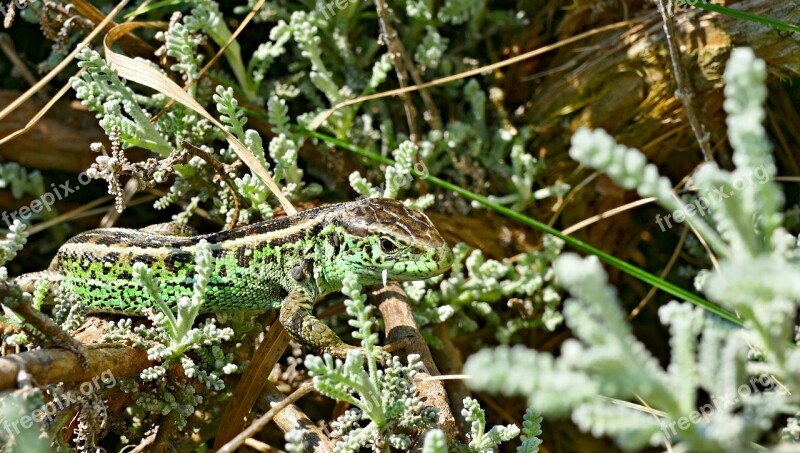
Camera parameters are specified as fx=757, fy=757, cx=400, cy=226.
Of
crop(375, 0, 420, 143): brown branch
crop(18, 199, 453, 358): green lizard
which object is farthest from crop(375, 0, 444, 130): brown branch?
crop(18, 199, 453, 358): green lizard

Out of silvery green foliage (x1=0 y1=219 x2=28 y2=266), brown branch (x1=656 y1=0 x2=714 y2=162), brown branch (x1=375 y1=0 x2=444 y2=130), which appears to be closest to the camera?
silvery green foliage (x1=0 y1=219 x2=28 y2=266)

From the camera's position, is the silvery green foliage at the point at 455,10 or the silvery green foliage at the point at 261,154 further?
the silvery green foliage at the point at 455,10

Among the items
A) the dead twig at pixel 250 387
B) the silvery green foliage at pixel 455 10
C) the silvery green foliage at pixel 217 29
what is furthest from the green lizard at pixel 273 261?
the silvery green foliage at pixel 455 10

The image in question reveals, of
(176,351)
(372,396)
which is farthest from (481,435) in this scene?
(176,351)

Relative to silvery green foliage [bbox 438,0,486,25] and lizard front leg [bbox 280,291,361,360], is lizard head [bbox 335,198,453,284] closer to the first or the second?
lizard front leg [bbox 280,291,361,360]

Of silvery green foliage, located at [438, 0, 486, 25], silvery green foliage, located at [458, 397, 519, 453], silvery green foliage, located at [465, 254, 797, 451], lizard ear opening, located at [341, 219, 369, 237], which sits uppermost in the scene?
silvery green foliage, located at [465, 254, 797, 451]

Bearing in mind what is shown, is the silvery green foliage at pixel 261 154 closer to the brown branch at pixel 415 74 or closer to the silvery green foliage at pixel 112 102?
the silvery green foliage at pixel 112 102

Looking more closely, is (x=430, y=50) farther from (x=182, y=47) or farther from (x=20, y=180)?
(x=20, y=180)
